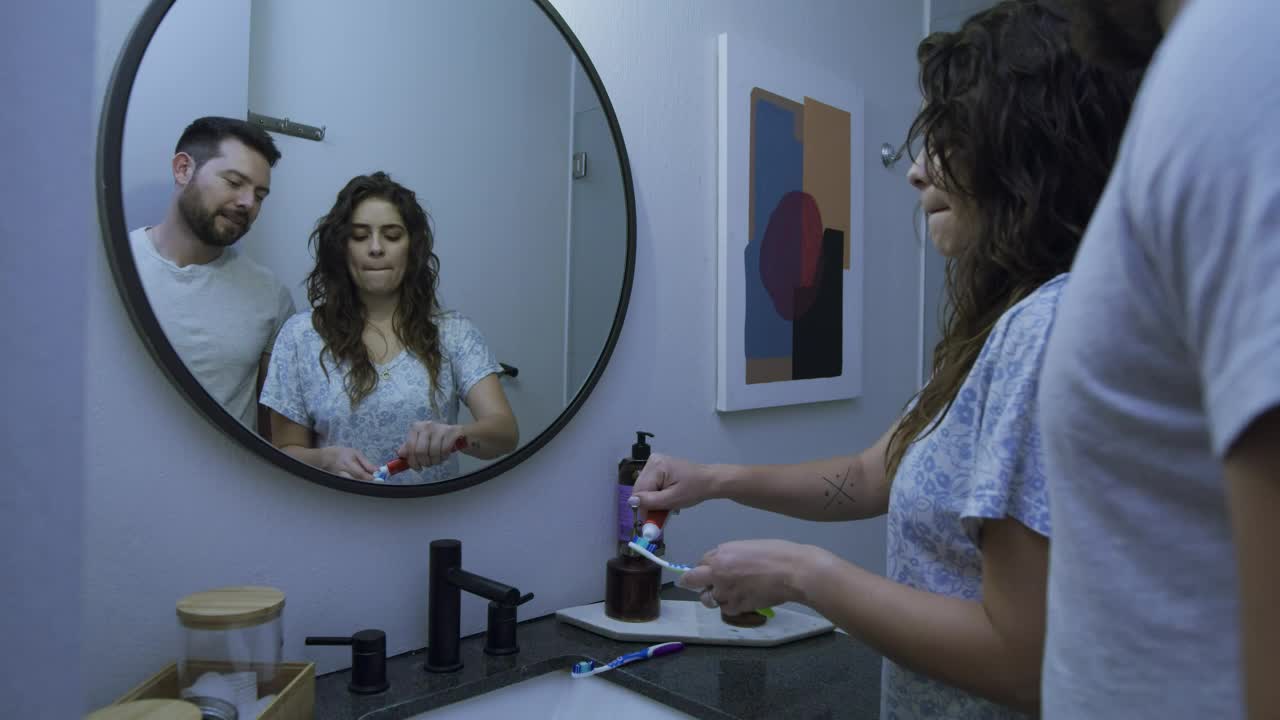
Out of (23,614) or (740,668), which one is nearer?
(23,614)

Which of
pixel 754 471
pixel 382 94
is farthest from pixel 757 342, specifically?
pixel 382 94

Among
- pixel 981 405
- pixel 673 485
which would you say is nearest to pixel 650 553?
pixel 673 485

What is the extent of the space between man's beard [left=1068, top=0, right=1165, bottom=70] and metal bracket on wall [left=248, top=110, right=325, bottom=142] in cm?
90

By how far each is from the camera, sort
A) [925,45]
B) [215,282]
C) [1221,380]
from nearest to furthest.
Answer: [1221,380] < [925,45] < [215,282]

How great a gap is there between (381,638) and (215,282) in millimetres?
484

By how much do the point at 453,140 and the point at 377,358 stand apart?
12.9 inches

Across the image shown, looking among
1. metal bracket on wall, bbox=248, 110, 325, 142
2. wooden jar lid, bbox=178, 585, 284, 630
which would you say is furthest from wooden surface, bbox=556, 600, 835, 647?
metal bracket on wall, bbox=248, 110, 325, 142

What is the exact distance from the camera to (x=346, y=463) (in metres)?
1.12

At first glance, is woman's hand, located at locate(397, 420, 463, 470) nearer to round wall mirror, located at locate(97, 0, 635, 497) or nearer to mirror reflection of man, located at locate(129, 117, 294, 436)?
round wall mirror, located at locate(97, 0, 635, 497)

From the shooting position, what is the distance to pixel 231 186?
1.02 meters

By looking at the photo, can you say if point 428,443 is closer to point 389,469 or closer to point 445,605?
point 389,469

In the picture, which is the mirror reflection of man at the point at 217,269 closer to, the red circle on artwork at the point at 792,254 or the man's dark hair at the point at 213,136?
the man's dark hair at the point at 213,136

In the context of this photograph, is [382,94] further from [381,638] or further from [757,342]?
[757,342]

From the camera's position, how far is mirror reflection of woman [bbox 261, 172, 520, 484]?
1086mm
